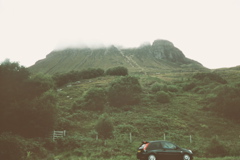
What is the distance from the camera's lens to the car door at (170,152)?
14.7 meters

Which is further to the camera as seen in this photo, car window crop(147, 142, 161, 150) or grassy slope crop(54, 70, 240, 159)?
grassy slope crop(54, 70, 240, 159)

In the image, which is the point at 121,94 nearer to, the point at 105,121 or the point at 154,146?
the point at 105,121

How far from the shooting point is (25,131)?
27500 millimetres

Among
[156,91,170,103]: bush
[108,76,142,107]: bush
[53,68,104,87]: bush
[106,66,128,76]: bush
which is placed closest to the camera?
[108,76,142,107]: bush

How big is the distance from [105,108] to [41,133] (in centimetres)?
2323

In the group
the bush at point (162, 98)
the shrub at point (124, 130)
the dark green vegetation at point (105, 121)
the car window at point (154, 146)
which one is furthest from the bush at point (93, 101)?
the car window at point (154, 146)

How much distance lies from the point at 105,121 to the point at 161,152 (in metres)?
14.7

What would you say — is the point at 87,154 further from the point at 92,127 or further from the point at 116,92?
the point at 116,92

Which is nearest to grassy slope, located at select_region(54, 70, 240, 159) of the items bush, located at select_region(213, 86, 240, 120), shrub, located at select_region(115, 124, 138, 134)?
shrub, located at select_region(115, 124, 138, 134)

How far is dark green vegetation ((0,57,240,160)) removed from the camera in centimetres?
2030

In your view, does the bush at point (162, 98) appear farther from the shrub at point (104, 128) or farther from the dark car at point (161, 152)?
the dark car at point (161, 152)

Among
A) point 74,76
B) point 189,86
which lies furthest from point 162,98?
point 74,76

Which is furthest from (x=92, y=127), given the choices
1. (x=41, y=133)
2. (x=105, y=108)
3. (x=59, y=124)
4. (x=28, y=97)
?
(x=105, y=108)

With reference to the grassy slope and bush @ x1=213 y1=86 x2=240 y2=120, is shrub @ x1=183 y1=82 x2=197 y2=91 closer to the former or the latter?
the grassy slope
